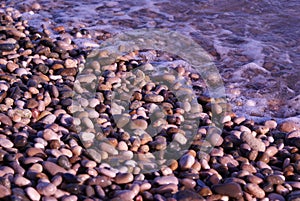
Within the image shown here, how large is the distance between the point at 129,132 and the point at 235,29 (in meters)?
3.29

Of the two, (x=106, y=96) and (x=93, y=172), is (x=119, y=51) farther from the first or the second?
(x=93, y=172)

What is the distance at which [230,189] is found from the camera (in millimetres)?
2852

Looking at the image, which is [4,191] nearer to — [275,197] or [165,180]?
[165,180]

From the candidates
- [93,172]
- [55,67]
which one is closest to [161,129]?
[93,172]

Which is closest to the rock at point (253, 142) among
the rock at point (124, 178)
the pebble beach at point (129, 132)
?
the pebble beach at point (129, 132)

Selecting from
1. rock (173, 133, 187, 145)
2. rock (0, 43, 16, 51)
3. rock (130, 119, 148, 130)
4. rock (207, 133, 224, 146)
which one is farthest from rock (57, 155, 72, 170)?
rock (0, 43, 16, 51)

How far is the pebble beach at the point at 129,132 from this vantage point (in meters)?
2.87

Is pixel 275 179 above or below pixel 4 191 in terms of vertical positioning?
below

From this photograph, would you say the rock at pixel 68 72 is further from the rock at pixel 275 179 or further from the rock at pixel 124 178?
the rock at pixel 275 179

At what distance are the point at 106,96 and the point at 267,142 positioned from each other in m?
1.45

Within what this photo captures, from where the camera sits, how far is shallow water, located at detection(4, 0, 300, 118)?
4.55 meters

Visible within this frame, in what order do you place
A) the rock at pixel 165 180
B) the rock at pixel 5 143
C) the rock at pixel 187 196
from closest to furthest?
1. the rock at pixel 187 196
2. the rock at pixel 165 180
3. the rock at pixel 5 143

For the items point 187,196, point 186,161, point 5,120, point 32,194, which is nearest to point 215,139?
point 186,161

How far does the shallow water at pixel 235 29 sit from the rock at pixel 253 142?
0.65 m
